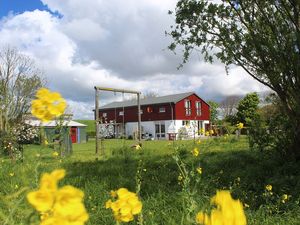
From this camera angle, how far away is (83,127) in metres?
50.4

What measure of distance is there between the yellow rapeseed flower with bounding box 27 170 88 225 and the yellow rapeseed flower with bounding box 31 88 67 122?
31 centimetres

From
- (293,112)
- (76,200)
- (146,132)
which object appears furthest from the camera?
(146,132)

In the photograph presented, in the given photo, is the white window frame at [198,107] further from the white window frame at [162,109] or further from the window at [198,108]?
the white window frame at [162,109]

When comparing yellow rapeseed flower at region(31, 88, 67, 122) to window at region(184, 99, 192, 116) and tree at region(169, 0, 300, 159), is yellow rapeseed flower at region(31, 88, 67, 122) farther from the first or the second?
window at region(184, 99, 192, 116)

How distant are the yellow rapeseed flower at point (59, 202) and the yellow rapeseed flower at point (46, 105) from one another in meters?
0.31

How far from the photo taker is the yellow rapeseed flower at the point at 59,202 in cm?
56

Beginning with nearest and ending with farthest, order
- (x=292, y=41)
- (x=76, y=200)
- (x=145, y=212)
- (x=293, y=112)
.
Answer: (x=76, y=200) → (x=145, y=212) → (x=292, y=41) → (x=293, y=112)

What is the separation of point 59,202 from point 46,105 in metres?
0.36

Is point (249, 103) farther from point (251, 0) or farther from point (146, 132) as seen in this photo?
point (251, 0)

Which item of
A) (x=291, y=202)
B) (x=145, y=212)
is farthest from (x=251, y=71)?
(x=145, y=212)

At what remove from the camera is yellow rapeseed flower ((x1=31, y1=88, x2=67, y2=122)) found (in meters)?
0.89

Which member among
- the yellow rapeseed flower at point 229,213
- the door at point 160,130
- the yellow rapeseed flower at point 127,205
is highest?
the door at point 160,130

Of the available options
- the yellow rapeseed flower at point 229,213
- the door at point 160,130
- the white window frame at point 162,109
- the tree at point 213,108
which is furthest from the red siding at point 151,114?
the yellow rapeseed flower at point 229,213

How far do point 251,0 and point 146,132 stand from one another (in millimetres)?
47465
